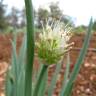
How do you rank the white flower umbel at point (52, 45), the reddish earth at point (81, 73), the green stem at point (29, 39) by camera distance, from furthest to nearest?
1. the reddish earth at point (81, 73)
2. the white flower umbel at point (52, 45)
3. the green stem at point (29, 39)

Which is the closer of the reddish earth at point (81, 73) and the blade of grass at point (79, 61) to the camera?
the blade of grass at point (79, 61)

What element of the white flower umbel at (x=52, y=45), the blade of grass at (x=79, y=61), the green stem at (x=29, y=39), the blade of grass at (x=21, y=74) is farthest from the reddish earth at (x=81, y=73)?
the green stem at (x=29, y=39)

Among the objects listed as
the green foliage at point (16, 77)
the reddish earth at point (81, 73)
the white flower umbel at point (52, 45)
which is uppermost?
the white flower umbel at point (52, 45)

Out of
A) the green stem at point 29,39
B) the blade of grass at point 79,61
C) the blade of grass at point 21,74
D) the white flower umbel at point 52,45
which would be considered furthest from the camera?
the blade of grass at point 21,74

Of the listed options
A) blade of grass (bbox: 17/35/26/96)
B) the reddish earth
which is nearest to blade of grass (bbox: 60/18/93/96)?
blade of grass (bbox: 17/35/26/96)

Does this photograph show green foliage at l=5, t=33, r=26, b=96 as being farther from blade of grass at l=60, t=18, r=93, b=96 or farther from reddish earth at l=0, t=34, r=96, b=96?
reddish earth at l=0, t=34, r=96, b=96

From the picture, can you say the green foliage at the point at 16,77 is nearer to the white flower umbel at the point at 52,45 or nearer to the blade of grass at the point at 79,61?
the blade of grass at the point at 79,61

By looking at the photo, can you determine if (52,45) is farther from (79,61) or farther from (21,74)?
(21,74)

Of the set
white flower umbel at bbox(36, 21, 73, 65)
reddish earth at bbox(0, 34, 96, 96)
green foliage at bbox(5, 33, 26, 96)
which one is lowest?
reddish earth at bbox(0, 34, 96, 96)

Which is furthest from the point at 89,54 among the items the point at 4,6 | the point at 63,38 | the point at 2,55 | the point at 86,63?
the point at 4,6

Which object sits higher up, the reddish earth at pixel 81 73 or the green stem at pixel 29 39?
the green stem at pixel 29 39
